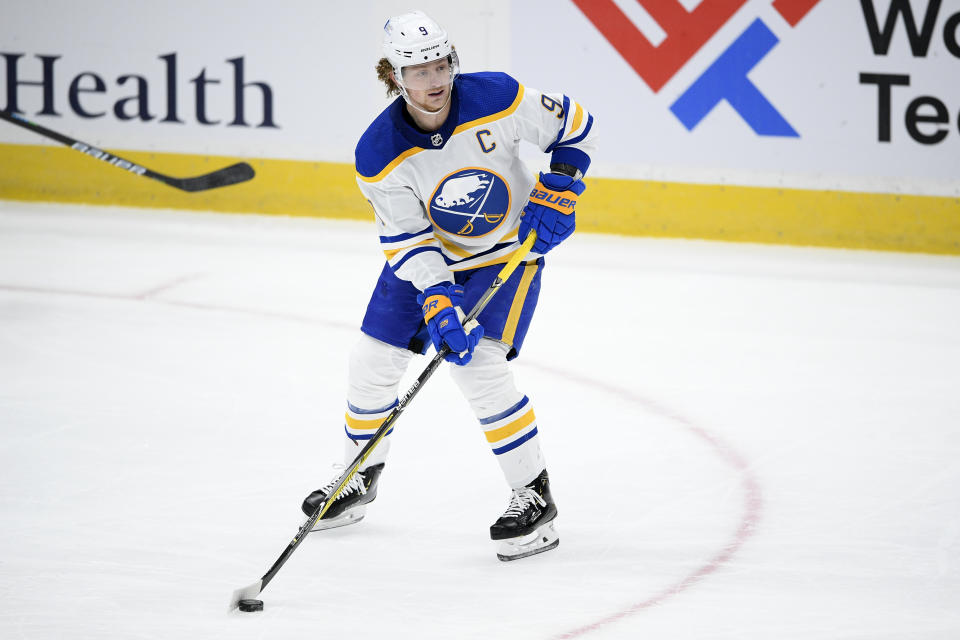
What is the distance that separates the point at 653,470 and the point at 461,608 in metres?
0.87

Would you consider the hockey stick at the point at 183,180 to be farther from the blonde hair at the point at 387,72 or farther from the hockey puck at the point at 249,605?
the hockey puck at the point at 249,605

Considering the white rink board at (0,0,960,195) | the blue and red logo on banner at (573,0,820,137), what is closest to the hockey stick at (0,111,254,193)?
the white rink board at (0,0,960,195)

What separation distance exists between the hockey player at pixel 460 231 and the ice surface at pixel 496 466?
18 centimetres

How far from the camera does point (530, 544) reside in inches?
99.3

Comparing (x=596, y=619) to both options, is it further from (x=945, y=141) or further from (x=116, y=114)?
(x=116, y=114)

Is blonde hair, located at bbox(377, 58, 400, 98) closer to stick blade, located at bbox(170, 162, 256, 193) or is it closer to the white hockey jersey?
the white hockey jersey

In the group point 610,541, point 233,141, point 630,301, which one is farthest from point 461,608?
point 233,141

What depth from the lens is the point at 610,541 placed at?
8.48 feet

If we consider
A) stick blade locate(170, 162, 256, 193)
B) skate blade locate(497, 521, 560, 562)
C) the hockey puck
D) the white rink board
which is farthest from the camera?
the white rink board

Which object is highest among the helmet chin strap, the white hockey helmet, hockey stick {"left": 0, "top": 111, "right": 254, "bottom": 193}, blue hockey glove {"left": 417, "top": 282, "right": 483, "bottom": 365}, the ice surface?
the white hockey helmet

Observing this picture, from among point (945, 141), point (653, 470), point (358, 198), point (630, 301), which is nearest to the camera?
point (653, 470)

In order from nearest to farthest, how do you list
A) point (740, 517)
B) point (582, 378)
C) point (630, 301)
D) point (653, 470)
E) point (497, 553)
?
1. point (497, 553)
2. point (740, 517)
3. point (653, 470)
4. point (582, 378)
5. point (630, 301)

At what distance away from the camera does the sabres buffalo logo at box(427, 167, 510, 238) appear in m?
2.50

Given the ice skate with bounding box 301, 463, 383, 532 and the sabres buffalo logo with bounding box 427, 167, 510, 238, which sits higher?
the sabres buffalo logo with bounding box 427, 167, 510, 238
